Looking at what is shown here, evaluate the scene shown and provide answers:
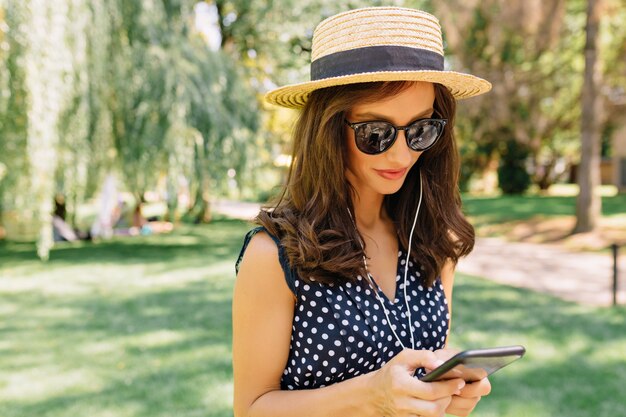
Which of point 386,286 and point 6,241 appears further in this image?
point 6,241

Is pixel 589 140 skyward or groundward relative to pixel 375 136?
skyward

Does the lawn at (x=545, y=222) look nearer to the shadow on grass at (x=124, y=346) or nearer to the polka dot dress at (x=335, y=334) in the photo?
the shadow on grass at (x=124, y=346)

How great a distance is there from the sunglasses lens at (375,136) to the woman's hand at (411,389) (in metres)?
0.55

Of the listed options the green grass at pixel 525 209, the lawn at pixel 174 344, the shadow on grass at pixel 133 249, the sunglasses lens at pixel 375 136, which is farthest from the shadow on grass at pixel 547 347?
the green grass at pixel 525 209

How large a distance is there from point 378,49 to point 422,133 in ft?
Result: 0.83

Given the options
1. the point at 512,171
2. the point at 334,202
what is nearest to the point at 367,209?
the point at 334,202

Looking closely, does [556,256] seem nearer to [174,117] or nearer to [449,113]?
[174,117]

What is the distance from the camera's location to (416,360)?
4.02ft

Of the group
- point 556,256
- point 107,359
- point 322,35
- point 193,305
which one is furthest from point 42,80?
point 556,256

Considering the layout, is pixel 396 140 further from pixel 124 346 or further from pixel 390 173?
pixel 124 346

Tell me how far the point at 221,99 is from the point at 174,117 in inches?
49.0

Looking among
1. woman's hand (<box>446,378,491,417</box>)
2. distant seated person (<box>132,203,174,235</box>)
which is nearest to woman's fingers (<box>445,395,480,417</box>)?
woman's hand (<box>446,378,491,417</box>)

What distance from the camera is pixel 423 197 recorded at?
6.16 feet

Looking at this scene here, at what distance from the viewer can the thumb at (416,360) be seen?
122 cm
